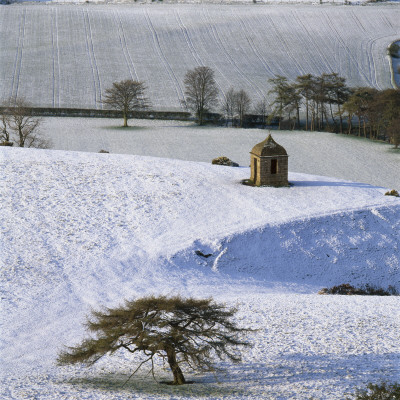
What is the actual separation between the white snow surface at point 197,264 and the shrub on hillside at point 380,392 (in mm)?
542

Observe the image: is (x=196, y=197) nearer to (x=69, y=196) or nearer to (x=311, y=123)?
(x=69, y=196)

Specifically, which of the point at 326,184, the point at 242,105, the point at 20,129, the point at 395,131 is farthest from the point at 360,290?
the point at 242,105

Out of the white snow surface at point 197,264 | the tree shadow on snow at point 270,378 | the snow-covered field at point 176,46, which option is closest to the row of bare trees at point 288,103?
the snow-covered field at point 176,46

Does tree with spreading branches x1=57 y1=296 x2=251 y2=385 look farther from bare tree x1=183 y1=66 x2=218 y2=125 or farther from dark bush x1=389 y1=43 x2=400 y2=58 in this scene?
dark bush x1=389 y1=43 x2=400 y2=58

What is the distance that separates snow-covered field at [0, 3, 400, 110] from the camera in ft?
314

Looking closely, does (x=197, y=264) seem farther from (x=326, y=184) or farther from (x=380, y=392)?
(x=326, y=184)

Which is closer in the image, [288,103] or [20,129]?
[20,129]

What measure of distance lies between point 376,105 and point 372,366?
62232 millimetres

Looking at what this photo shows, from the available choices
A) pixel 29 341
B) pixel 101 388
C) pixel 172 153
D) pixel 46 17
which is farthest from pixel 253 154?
pixel 46 17

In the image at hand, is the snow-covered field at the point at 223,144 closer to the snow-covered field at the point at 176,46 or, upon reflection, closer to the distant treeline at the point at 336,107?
the distant treeline at the point at 336,107

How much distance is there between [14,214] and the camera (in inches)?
1430

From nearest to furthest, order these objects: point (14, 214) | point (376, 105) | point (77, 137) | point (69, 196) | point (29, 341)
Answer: point (29, 341) < point (14, 214) < point (69, 196) < point (77, 137) < point (376, 105)

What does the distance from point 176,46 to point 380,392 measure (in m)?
103

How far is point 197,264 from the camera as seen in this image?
3203cm
